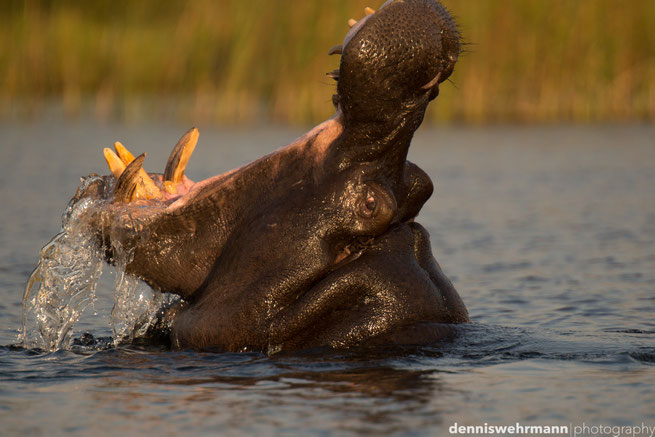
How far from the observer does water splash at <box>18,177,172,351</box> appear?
15.8ft

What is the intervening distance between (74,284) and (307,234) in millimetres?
1326

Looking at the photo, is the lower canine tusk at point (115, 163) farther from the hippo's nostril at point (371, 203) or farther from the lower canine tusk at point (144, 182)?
the hippo's nostril at point (371, 203)

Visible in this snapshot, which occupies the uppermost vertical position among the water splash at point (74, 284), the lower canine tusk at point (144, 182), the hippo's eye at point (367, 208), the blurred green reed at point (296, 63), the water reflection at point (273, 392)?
the blurred green reed at point (296, 63)

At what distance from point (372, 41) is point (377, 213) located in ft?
2.36

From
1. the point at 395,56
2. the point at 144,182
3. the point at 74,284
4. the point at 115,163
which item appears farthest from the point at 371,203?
the point at 74,284

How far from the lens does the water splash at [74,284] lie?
4801mm

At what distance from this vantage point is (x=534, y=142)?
1752 centimetres

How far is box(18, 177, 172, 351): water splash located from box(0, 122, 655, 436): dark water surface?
0.16 metres

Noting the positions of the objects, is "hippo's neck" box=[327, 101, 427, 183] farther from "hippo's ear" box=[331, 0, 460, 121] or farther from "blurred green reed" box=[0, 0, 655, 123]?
"blurred green reed" box=[0, 0, 655, 123]

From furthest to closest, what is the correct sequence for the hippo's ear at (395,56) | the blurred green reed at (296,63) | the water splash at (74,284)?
the blurred green reed at (296,63) < the water splash at (74,284) < the hippo's ear at (395,56)

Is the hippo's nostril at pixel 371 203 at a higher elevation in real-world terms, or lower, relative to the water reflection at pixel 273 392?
higher

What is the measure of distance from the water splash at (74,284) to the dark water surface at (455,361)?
0.54 ft

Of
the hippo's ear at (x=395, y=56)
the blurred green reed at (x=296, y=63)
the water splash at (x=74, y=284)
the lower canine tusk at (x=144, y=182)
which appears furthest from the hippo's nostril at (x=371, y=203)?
the blurred green reed at (x=296, y=63)

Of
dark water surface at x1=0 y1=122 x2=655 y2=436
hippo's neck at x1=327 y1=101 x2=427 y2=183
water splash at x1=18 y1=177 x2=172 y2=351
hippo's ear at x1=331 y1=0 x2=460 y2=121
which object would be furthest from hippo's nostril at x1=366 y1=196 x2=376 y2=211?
water splash at x1=18 y1=177 x2=172 y2=351
